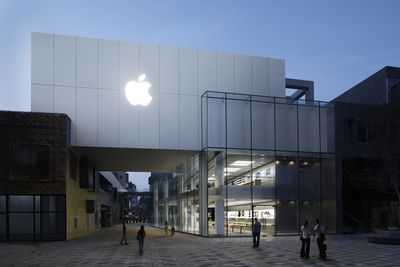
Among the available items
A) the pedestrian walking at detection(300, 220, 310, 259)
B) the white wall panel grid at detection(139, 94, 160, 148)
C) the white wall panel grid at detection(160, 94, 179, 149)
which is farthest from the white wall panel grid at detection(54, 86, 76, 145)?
the pedestrian walking at detection(300, 220, 310, 259)

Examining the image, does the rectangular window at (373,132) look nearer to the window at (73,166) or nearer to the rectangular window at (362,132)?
the rectangular window at (362,132)

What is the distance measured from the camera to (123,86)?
1347 inches

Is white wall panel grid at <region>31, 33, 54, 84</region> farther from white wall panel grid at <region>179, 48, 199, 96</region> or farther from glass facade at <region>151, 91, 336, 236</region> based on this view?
glass facade at <region>151, 91, 336, 236</region>

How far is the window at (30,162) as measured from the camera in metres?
30.1

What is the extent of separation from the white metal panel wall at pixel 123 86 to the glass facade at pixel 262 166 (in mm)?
1608

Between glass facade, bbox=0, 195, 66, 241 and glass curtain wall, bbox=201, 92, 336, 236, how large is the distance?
1092cm

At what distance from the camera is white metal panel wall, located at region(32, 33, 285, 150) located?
109ft

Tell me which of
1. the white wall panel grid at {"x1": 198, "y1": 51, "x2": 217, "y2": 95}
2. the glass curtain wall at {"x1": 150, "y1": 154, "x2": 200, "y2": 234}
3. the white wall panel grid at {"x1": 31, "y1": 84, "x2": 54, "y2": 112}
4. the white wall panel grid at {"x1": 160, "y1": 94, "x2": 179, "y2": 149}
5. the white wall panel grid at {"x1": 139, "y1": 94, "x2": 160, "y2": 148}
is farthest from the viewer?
the glass curtain wall at {"x1": 150, "y1": 154, "x2": 200, "y2": 234}

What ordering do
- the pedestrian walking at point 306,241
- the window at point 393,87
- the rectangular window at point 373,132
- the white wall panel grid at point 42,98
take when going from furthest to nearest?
1. the window at point 393,87
2. the rectangular window at point 373,132
3. the white wall panel grid at point 42,98
4. the pedestrian walking at point 306,241

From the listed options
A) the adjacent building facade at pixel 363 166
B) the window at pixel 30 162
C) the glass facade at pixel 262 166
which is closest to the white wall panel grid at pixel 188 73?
the glass facade at pixel 262 166

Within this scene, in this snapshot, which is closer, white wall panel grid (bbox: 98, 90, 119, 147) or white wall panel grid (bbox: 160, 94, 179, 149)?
white wall panel grid (bbox: 98, 90, 119, 147)

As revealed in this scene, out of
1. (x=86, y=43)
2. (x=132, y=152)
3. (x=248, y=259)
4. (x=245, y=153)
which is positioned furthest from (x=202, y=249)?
(x=86, y=43)

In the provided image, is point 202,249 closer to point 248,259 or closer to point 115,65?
point 248,259

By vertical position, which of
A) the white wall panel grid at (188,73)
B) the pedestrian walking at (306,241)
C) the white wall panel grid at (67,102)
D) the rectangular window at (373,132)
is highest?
the white wall panel grid at (188,73)
